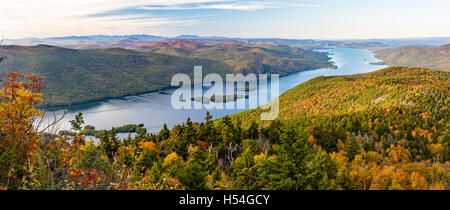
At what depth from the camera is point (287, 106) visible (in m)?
106

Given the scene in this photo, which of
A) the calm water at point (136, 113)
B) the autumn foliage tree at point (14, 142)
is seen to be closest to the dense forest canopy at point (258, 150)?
the autumn foliage tree at point (14, 142)

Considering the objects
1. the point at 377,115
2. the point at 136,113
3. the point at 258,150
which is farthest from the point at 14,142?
the point at 136,113

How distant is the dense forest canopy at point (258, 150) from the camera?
257 inches

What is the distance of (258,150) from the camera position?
33.9 metres

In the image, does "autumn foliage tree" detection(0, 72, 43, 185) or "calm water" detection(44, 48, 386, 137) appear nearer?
"autumn foliage tree" detection(0, 72, 43, 185)

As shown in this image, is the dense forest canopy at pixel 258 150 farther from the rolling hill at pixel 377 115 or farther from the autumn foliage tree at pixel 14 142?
the rolling hill at pixel 377 115

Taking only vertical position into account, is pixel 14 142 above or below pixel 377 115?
above

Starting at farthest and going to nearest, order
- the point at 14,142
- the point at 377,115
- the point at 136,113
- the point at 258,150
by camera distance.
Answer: the point at 136,113, the point at 377,115, the point at 258,150, the point at 14,142

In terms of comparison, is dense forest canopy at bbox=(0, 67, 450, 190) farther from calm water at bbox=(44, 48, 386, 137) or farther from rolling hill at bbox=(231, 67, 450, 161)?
calm water at bbox=(44, 48, 386, 137)

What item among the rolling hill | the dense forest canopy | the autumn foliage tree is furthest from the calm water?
the autumn foliage tree

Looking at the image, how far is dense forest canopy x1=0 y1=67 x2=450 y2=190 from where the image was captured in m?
6.53

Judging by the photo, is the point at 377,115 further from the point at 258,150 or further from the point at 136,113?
the point at 136,113

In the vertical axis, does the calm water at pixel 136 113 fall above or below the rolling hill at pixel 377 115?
below
